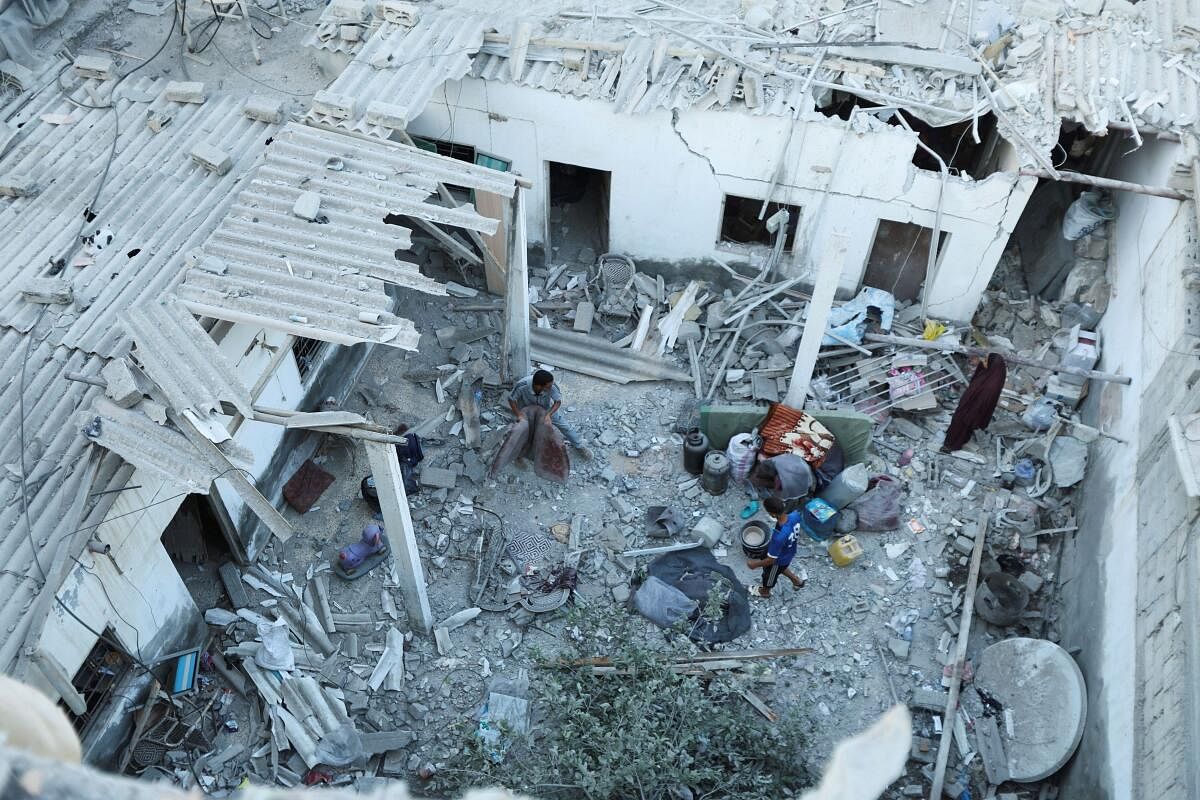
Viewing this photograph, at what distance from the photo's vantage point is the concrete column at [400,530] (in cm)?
888

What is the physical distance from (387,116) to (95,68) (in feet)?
13.2

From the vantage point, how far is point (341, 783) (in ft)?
32.2

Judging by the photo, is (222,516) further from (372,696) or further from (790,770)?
(790,770)

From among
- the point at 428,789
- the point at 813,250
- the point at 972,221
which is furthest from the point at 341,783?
the point at 972,221

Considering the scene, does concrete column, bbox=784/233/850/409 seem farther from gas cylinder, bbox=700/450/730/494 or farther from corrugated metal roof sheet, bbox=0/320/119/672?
corrugated metal roof sheet, bbox=0/320/119/672

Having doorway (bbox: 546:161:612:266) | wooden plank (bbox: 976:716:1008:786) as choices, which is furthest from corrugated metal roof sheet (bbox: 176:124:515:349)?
wooden plank (bbox: 976:716:1008:786)

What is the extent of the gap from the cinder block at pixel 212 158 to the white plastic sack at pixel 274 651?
5104 millimetres

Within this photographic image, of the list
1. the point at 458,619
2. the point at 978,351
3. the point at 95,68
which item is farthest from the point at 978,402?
the point at 95,68

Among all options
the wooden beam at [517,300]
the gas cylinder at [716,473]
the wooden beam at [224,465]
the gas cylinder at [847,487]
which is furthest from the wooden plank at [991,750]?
the wooden beam at [224,465]

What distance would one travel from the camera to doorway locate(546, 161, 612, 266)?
15.3 m

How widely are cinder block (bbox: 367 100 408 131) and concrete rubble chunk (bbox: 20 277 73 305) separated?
371 centimetres

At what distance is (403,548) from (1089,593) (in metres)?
7.64

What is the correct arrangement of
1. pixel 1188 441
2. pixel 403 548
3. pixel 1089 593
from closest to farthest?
pixel 1188 441 < pixel 403 548 < pixel 1089 593

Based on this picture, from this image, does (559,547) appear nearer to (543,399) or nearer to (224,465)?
(543,399)
